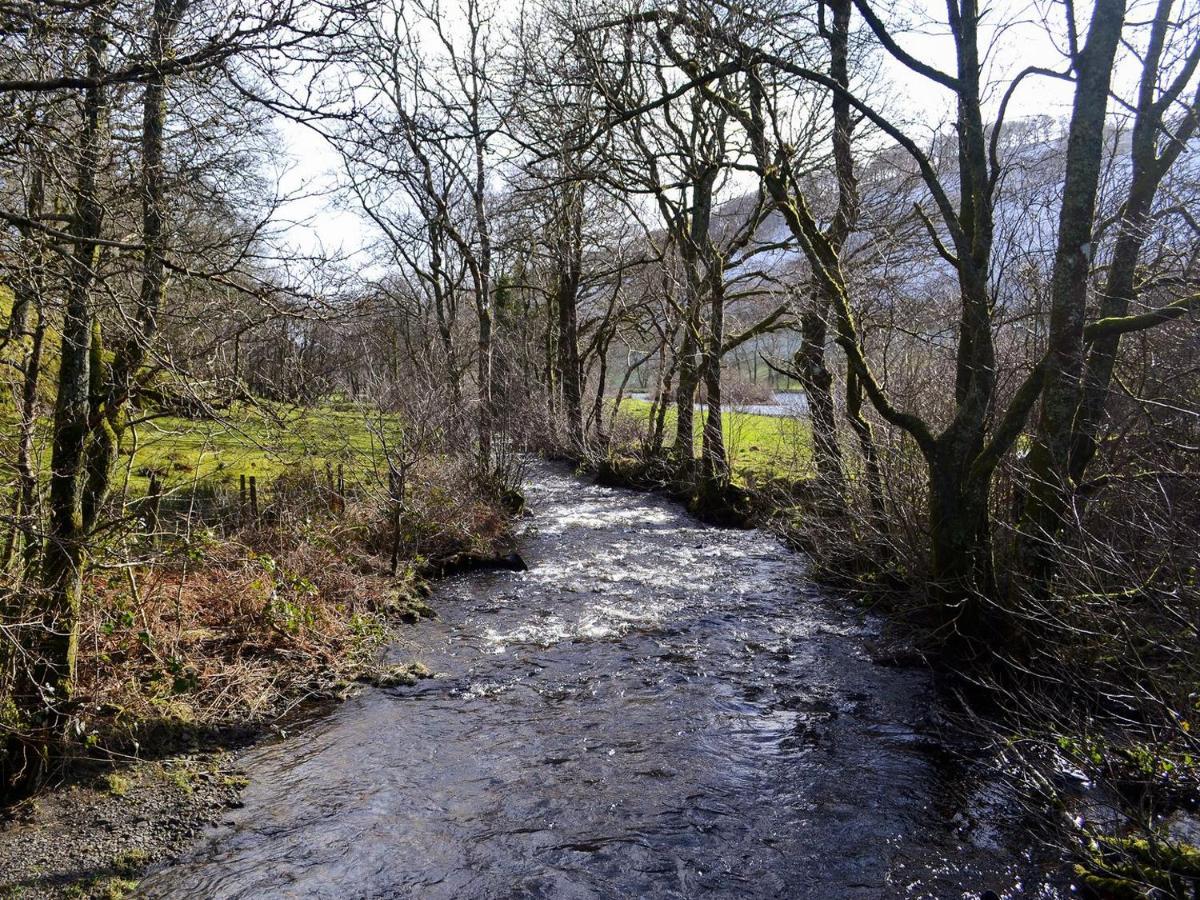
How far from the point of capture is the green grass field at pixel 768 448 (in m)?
12.5

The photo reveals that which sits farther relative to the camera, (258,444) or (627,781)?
(627,781)

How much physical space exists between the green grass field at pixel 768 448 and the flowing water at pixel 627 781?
3.52m

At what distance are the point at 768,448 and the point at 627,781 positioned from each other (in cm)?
1573

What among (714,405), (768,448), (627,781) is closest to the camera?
(627,781)

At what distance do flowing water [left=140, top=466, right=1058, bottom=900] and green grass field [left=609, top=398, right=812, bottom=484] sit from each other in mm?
3522

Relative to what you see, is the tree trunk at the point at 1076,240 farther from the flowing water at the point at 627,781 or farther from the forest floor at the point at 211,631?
the forest floor at the point at 211,631

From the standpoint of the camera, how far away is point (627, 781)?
5836 mm

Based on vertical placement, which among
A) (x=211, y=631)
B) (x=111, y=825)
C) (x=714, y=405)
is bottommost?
(x=111, y=825)

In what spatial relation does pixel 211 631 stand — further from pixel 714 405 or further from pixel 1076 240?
pixel 714 405

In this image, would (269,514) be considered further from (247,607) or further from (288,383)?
(288,383)

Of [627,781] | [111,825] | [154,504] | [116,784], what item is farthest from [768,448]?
[111,825]

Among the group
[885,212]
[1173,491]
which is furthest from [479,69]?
[1173,491]

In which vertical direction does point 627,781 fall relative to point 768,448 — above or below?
below

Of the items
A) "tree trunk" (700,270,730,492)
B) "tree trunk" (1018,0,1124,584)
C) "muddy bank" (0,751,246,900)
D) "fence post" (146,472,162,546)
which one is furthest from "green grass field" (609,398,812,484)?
"muddy bank" (0,751,246,900)
